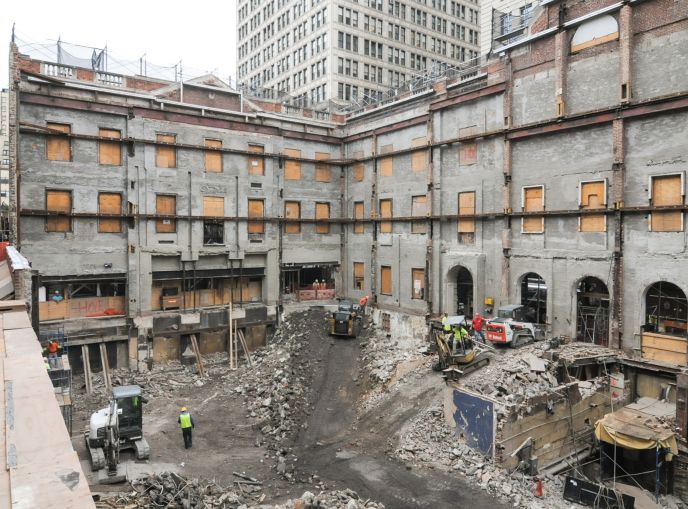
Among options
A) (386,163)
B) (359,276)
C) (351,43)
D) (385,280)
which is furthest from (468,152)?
(351,43)

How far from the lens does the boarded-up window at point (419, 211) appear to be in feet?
114

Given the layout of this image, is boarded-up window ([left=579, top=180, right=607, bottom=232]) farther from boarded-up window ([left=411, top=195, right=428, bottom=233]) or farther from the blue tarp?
the blue tarp

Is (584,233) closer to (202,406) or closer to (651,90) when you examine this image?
(651,90)

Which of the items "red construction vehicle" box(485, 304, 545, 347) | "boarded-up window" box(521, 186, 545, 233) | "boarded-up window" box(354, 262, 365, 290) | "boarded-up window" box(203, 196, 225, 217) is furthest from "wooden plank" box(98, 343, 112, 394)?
"boarded-up window" box(521, 186, 545, 233)

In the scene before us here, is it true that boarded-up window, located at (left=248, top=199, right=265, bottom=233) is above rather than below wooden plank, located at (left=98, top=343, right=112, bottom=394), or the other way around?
above

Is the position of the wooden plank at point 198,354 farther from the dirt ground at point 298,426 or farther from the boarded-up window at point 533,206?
the boarded-up window at point 533,206

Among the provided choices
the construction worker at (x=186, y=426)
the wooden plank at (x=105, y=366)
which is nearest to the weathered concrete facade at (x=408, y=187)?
the wooden plank at (x=105, y=366)

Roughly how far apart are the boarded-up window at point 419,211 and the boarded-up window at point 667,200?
14.3m

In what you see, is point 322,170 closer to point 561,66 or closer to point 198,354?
point 198,354

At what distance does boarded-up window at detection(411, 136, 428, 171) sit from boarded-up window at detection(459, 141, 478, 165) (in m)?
2.94

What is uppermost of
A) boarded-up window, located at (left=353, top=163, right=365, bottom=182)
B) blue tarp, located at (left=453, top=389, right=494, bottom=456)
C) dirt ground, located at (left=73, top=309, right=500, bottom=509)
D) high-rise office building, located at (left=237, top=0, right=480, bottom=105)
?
high-rise office building, located at (left=237, top=0, right=480, bottom=105)

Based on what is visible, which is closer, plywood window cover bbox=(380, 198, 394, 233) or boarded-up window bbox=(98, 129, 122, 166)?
boarded-up window bbox=(98, 129, 122, 166)

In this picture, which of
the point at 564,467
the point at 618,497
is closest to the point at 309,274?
the point at 564,467

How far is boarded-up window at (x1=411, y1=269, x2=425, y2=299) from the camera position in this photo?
34.9 meters
